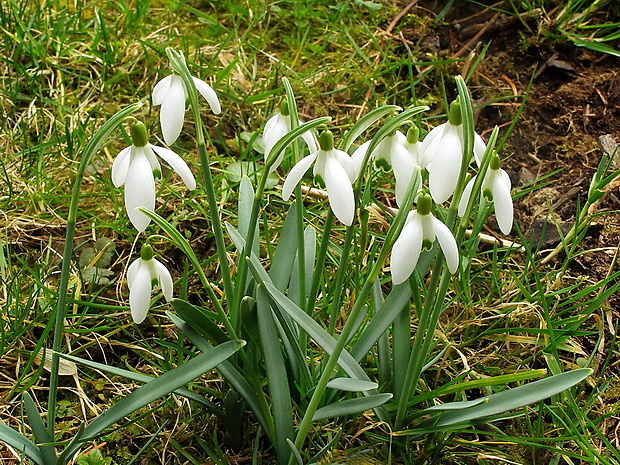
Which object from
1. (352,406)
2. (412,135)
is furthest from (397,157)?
(352,406)

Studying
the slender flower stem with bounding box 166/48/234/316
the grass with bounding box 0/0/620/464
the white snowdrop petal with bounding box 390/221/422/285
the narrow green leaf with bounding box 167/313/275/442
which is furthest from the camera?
the grass with bounding box 0/0/620/464

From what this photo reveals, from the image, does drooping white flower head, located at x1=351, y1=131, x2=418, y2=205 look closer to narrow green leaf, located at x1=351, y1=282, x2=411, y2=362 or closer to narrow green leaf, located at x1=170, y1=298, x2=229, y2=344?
narrow green leaf, located at x1=351, y1=282, x2=411, y2=362

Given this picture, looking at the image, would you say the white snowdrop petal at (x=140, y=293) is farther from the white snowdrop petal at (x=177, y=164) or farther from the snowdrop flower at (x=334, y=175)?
the snowdrop flower at (x=334, y=175)

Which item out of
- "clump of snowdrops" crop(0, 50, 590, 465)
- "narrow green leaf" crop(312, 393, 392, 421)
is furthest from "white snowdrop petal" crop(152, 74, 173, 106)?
"narrow green leaf" crop(312, 393, 392, 421)

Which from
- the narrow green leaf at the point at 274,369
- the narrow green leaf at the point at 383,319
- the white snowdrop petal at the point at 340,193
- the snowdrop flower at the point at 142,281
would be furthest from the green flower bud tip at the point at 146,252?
the narrow green leaf at the point at 383,319

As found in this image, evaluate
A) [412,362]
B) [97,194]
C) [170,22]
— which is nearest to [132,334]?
[97,194]

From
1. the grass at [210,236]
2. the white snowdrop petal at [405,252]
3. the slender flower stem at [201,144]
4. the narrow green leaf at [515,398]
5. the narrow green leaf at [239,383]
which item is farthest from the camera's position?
the grass at [210,236]
